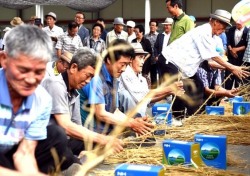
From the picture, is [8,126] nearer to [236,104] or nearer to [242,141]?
[242,141]

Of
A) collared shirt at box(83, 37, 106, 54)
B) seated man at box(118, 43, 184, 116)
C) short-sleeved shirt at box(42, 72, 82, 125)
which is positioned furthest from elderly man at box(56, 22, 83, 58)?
short-sleeved shirt at box(42, 72, 82, 125)

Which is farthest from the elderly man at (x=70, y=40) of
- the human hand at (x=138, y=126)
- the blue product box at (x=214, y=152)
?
the blue product box at (x=214, y=152)

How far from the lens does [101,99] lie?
3354 millimetres

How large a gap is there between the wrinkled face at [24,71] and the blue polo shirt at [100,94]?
131 centimetres

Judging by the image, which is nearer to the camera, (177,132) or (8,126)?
(8,126)

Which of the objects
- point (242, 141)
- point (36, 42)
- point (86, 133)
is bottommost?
point (242, 141)

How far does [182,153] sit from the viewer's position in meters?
3.16

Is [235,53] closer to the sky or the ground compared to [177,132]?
closer to the sky

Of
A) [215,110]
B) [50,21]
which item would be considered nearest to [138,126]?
[215,110]

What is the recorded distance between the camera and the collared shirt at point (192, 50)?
4922 millimetres

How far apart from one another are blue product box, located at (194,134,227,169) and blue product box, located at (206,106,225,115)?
60.5 inches

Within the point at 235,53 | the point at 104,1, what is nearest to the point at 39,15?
the point at 104,1

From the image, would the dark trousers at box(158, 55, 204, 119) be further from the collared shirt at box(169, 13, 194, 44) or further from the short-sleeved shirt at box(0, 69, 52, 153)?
the short-sleeved shirt at box(0, 69, 52, 153)

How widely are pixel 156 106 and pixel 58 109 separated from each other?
1.94 m
